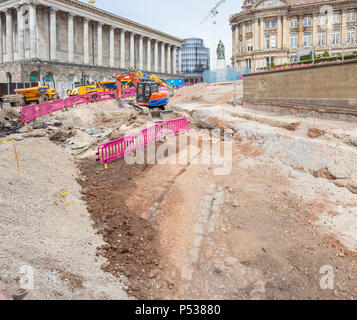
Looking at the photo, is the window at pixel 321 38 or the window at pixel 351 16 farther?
the window at pixel 321 38

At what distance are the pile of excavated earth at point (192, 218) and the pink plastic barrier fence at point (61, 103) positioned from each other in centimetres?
799

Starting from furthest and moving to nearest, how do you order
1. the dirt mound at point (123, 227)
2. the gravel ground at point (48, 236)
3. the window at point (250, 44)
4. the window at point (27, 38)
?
the window at point (250, 44) → the window at point (27, 38) → the dirt mound at point (123, 227) → the gravel ground at point (48, 236)

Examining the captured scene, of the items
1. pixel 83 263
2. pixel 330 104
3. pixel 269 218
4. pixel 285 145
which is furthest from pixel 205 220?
pixel 330 104

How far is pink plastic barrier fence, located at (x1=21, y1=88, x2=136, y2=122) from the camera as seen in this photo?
22.5 metres

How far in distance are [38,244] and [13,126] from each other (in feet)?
55.9

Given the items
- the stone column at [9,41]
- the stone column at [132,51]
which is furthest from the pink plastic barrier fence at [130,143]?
the stone column at [132,51]

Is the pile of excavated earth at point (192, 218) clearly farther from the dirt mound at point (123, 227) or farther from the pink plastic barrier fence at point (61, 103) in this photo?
the pink plastic barrier fence at point (61, 103)

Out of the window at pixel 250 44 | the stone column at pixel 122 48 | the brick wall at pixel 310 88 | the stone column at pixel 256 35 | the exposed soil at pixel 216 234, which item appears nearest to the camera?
the exposed soil at pixel 216 234

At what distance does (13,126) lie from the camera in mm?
21109

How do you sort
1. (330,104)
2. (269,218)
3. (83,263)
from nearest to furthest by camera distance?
(83,263), (269,218), (330,104)

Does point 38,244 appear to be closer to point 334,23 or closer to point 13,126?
point 13,126

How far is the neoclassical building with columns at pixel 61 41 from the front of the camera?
46344 mm

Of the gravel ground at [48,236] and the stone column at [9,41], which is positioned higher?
the stone column at [9,41]

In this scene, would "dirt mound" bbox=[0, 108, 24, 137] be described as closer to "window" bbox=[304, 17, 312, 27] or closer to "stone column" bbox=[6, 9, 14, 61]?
"stone column" bbox=[6, 9, 14, 61]
